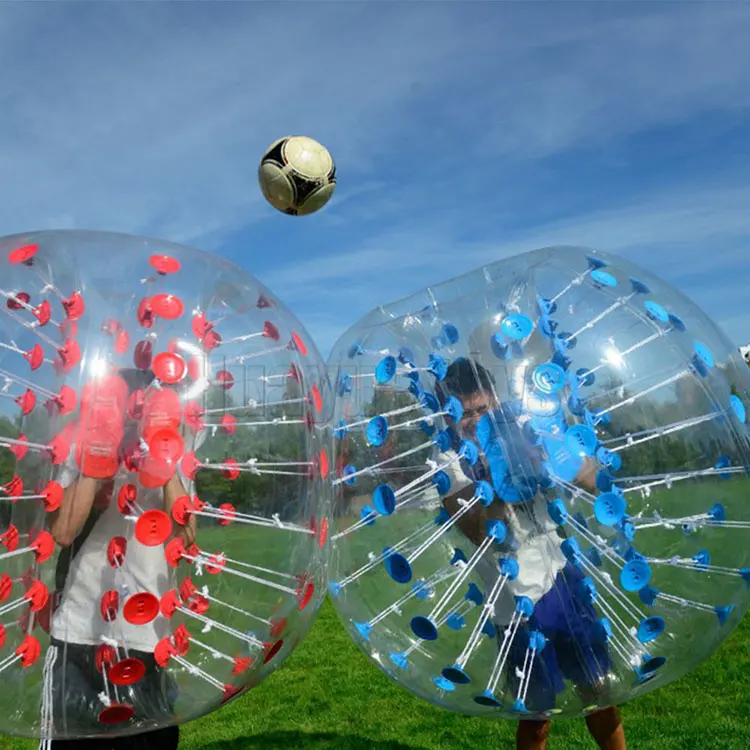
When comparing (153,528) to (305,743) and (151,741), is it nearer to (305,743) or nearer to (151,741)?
(151,741)

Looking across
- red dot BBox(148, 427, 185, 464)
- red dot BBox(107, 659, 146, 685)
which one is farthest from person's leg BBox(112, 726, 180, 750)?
red dot BBox(148, 427, 185, 464)

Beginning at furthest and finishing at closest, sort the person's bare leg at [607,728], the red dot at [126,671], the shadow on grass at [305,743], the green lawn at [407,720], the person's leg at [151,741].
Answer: the shadow on grass at [305,743], the green lawn at [407,720], the person's bare leg at [607,728], the person's leg at [151,741], the red dot at [126,671]

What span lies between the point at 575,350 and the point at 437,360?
1.61 feet

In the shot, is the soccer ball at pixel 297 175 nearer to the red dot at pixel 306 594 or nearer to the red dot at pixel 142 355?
the red dot at pixel 142 355

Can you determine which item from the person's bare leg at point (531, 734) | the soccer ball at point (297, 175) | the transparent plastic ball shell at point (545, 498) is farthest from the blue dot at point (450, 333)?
the person's bare leg at point (531, 734)

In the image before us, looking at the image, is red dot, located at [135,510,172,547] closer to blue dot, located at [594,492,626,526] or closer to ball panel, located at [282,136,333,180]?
blue dot, located at [594,492,626,526]

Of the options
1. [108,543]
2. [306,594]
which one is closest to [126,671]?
[108,543]

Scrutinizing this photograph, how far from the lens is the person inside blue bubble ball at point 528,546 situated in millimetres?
2744

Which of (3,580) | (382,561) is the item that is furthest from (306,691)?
(3,580)

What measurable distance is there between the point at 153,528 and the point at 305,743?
330 cm

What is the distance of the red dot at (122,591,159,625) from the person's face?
1.17 meters

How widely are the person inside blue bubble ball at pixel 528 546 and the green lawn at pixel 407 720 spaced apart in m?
2.35

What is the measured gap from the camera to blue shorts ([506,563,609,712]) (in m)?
2.82

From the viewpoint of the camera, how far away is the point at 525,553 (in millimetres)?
2803
